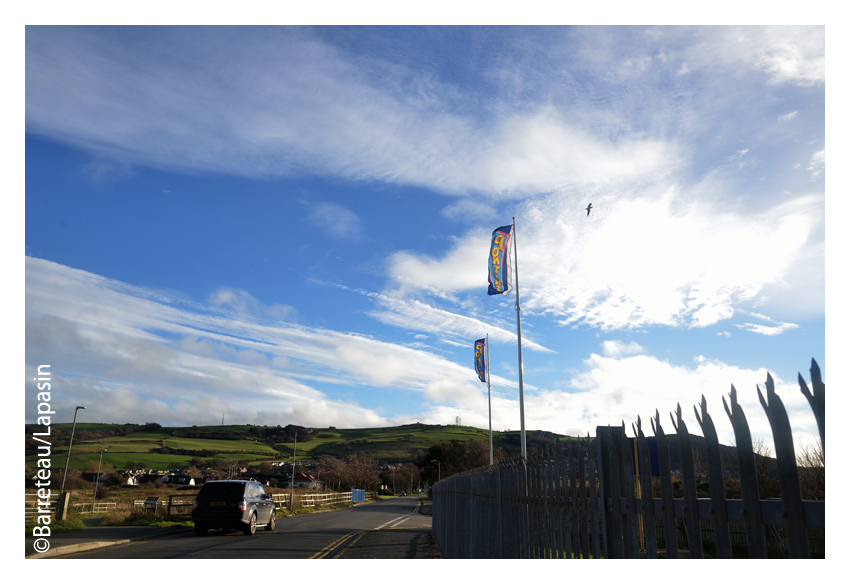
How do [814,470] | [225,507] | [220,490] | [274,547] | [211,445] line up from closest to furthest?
[814,470], [274,547], [225,507], [220,490], [211,445]

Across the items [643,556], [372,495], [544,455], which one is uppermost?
[544,455]

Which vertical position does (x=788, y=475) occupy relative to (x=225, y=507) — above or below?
above

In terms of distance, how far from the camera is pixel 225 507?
19.9 m

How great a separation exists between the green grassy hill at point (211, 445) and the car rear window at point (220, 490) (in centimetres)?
8033

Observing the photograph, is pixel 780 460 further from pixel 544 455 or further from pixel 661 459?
pixel 544 455

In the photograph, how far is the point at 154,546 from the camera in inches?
621

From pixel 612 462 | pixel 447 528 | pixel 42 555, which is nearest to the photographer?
pixel 612 462

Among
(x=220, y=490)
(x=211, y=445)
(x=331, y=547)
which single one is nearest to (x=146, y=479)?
(x=211, y=445)

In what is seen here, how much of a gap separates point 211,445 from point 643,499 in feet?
523

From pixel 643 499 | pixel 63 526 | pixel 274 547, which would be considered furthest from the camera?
pixel 63 526

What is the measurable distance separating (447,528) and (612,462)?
41.3 ft

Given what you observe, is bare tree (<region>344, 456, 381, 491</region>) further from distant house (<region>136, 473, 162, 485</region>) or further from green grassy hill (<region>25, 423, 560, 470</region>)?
distant house (<region>136, 473, 162, 485</region>)

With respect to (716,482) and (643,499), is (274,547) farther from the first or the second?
(716,482)

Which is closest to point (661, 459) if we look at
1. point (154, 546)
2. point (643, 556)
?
point (643, 556)
